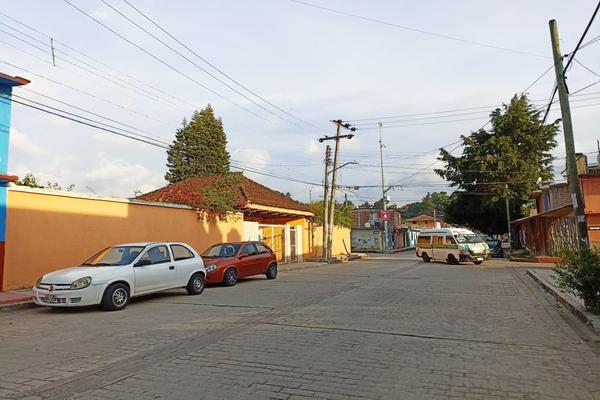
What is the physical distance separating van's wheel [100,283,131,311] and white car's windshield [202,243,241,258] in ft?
17.6

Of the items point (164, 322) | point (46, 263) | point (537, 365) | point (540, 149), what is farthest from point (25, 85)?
point (540, 149)

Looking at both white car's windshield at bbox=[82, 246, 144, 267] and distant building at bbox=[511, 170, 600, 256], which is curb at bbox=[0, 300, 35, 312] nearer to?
white car's windshield at bbox=[82, 246, 144, 267]

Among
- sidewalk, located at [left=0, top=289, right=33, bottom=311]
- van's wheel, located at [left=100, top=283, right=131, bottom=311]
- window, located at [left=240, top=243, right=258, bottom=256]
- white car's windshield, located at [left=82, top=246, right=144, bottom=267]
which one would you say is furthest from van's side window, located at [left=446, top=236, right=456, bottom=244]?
sidewalk, located at [left=0, top=289, right=33, bottom=311]

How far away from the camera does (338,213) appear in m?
37.8

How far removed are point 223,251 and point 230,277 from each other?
1201 millimetres

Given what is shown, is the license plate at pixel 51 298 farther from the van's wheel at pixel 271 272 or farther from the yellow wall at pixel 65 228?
the van's wheel at pixel 271 272

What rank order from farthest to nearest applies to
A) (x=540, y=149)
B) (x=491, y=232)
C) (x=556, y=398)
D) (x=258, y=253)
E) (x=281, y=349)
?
(x=491, y=232) < (x=540, y=149) < (x=258, y=253) < (x=281, y=349) < (x=556, y=398)

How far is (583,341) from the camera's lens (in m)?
7.03

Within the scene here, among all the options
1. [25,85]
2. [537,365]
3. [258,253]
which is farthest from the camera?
[258,253]

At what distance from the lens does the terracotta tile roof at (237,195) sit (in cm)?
2145

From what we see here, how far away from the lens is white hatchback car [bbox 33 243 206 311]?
32.1 feet

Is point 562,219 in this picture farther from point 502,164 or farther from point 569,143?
point 569,143

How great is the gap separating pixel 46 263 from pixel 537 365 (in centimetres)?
1329

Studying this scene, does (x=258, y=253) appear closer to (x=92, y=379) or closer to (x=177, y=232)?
(x=177, y=232)
